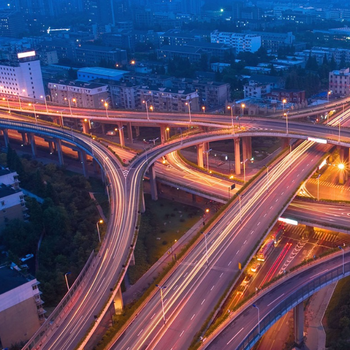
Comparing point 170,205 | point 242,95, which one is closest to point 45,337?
point 170,205

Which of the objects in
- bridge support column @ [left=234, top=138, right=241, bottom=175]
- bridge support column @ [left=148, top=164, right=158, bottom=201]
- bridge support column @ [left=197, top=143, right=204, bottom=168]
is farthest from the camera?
bridge support column @ [left=197, top=143, right=204, bottom=168]

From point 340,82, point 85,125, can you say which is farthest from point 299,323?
point 340,82

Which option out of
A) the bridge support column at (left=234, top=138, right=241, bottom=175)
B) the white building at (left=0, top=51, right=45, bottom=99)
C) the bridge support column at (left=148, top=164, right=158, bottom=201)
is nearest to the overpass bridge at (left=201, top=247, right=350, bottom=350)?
the bridge support column at (left=148, top=164, right=158, bottom=201)

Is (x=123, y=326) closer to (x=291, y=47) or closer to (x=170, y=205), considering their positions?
(x=170, y=205)

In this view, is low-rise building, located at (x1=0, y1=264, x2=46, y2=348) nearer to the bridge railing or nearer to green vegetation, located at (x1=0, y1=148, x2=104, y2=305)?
green vegetation, located at (x1=0, y1=148, x2=104, y2=305)

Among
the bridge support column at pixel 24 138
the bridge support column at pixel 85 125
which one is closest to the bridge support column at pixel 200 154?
the bridge support column at pixel 85 125

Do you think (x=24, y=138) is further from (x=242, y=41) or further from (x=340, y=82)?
(x=242, y=41)

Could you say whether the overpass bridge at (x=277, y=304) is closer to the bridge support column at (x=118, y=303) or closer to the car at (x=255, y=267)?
the car at (x=255, y=267)
